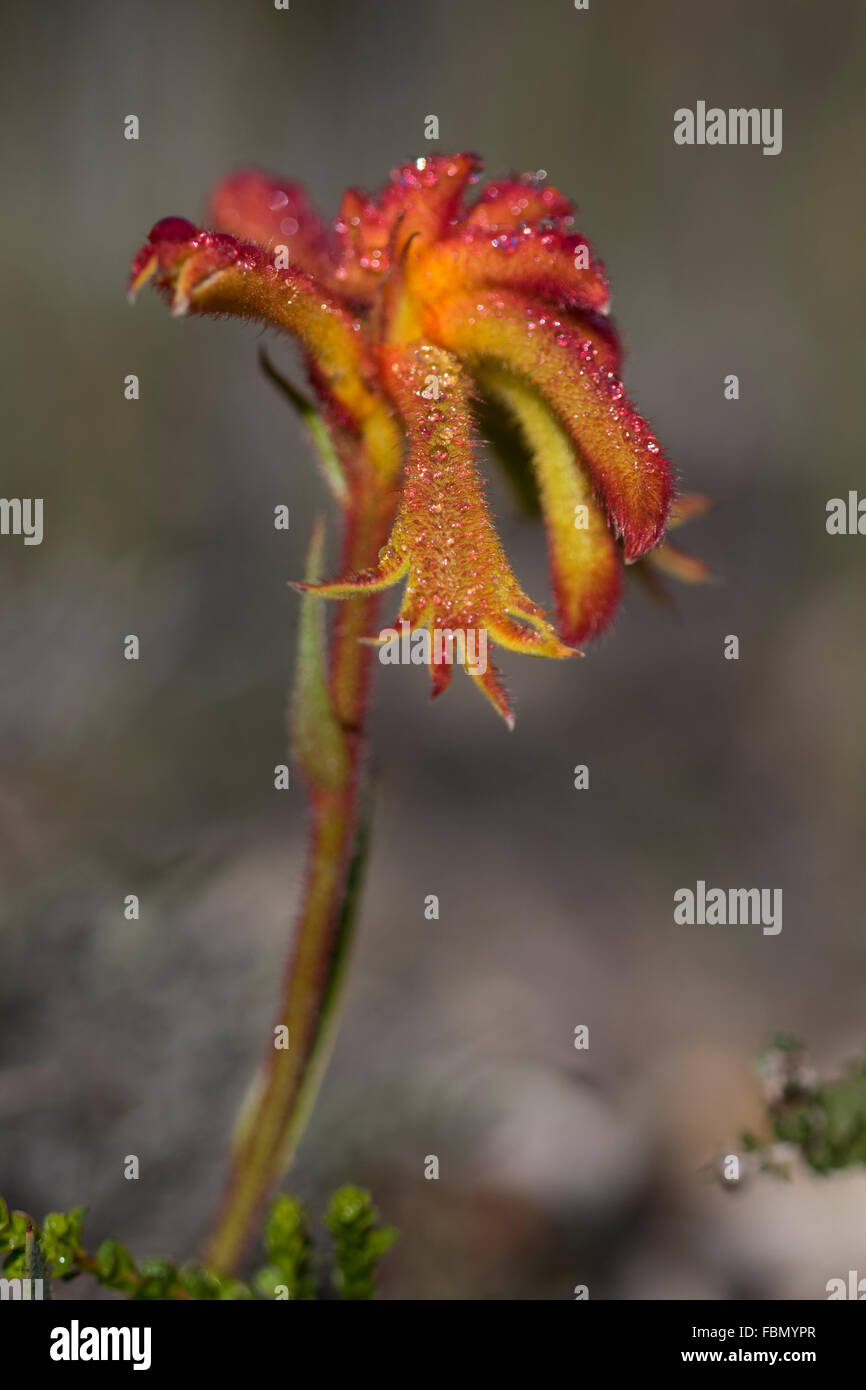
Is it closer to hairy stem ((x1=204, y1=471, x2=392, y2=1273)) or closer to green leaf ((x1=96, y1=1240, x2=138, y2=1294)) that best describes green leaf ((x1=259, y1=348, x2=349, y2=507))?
hairy stem ((x1=204, y1=471, x2=392, y2=1273))

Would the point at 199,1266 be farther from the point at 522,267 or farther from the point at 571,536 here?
the point at 522,267

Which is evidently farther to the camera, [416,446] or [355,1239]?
[355,1239]

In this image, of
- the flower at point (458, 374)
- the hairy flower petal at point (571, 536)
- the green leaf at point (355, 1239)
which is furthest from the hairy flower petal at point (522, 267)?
the green leaf at point (355, 1239)

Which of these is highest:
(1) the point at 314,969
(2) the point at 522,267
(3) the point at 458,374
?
(2) the point at 522,267

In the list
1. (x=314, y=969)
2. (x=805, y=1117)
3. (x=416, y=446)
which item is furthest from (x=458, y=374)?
(x=805, y=1117)

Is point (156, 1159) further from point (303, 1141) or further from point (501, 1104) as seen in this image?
point (501, 1104)

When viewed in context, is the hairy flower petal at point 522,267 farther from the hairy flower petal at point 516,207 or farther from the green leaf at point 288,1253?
the green leaf at point 288,1253
